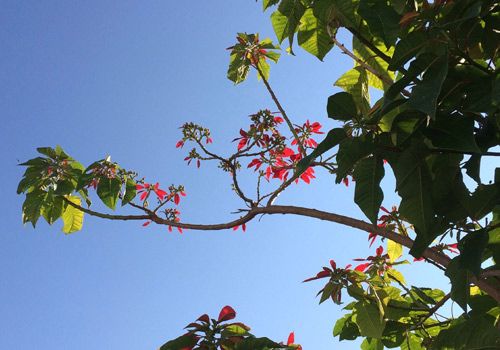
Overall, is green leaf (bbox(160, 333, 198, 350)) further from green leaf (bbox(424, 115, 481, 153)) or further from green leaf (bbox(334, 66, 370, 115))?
green leaf (bbox(334, 66, 370, 115))

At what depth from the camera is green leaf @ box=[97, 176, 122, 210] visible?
2.14 metres

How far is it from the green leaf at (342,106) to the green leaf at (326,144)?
0.33 ft

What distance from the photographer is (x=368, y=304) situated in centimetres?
172

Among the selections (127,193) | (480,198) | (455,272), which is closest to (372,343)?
(455,272)

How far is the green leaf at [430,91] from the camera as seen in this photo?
33.1 inches

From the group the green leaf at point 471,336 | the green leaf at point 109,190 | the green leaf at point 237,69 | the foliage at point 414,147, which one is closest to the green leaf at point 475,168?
the foliage at point 414,147

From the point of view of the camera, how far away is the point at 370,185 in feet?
3.84

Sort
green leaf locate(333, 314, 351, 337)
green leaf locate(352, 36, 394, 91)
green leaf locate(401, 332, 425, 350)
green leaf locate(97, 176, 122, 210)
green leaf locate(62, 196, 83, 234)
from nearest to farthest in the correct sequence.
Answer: green leaf locate(352, 36, 394, 91) → green leaf locate(401, 332, 425, 350) → green leaf locate(333, 314, 351, 337) → green leaf locate(97, 176, 122, 210) → green leaf locate(62, 196, 83, 234)

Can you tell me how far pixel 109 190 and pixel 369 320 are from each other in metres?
1.12

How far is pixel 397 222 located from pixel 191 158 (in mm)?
1259

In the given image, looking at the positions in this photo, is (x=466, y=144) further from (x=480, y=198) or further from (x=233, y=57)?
(x=233, y=57)

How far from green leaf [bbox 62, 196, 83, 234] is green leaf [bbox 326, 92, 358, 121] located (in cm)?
158

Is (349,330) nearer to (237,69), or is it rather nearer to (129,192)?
(129,192)

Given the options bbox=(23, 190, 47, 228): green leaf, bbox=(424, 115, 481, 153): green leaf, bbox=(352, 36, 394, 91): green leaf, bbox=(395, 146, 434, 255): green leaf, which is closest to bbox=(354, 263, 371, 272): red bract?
bbox=(352, 36, 394, 91): green leaf
